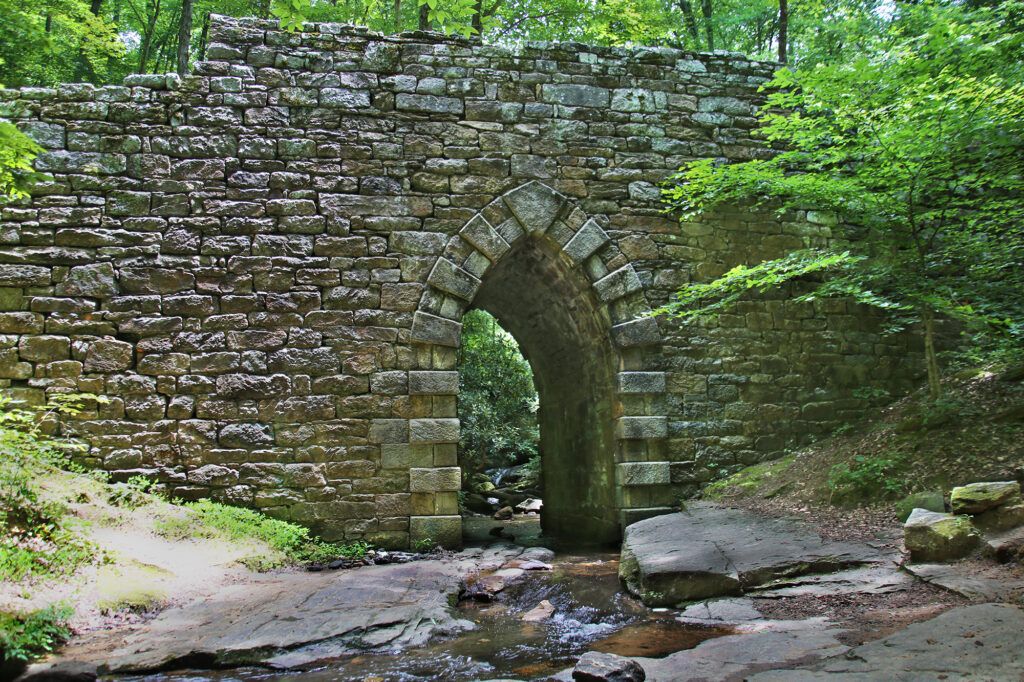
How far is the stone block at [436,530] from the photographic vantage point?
629cm

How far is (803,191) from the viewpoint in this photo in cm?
652

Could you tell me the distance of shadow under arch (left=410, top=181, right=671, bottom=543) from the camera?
22.1 feet

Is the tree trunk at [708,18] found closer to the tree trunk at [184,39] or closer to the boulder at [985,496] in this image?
the tree trunk at [184,39]

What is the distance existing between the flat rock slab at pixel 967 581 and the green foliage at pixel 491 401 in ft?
31.1

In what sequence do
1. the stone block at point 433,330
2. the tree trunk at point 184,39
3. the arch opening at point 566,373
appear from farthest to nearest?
the tree trunk at point 184,39, the arch opening at point 566,373, the stone block at point 433,330

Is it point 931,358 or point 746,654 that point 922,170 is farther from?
point 746,654

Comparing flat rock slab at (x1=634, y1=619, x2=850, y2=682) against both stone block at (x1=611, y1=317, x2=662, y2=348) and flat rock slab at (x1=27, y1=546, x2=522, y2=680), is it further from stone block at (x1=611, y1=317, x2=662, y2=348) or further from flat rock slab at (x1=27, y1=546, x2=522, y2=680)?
stone block at (x1=611, y1=317, x2=662, y2=348)

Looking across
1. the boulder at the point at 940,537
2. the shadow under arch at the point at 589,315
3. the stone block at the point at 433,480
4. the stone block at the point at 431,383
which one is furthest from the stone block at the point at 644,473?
the boulder at the point at 940,537

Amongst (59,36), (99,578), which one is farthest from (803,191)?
(59,36)

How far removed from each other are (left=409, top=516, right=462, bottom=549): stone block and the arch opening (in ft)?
5.77

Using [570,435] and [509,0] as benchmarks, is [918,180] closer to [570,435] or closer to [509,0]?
[570,435]

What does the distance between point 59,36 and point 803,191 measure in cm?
1420

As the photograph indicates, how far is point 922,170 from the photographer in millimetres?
5691

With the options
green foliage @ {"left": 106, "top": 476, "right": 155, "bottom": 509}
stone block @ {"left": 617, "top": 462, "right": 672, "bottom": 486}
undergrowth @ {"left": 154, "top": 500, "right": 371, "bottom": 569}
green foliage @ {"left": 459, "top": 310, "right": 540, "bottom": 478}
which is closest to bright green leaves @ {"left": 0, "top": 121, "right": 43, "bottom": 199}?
green foliage @ {"left": 106, "top": 476, "right": 155, "bottom": 509}
